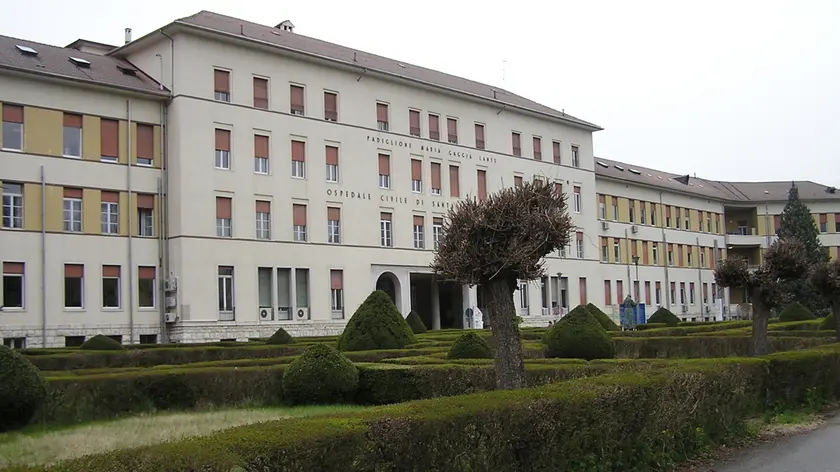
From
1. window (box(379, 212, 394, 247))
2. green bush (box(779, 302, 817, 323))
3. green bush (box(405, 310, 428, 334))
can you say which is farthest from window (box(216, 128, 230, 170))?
green bush (box(779, 302, 817, 323))

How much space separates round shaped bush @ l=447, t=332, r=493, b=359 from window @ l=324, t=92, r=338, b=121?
2614 centimetres

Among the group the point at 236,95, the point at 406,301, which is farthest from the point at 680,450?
the point at 406,301

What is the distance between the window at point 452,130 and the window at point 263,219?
43.0 feet

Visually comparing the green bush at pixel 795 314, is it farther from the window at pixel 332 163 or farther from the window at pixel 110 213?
the window at pixel 110 213

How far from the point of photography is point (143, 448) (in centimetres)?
556

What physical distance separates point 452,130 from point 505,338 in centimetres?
3821

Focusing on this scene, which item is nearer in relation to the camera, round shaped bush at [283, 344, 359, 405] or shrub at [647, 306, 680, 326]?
round shaped bush at [283, 344, 359, 405]

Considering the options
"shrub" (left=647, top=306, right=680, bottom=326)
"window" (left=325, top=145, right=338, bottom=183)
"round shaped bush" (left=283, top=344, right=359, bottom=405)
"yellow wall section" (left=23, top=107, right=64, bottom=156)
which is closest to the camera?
"round shaped bush" (left=283, top=344, right=359, bottom=405)

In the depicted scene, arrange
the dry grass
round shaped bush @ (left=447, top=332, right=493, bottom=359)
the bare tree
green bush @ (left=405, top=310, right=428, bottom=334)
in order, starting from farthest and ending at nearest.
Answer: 1. green bush @ (left=405, top=310, right=428, bottom=334)
2. the bare tree
3. round shaped bush @ (left=447, top=332, right=493, bottom=359)
4. the dry grass

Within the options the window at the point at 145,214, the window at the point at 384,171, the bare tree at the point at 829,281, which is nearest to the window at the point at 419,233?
the window at the point at 384,171

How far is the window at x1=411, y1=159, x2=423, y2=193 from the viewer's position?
150 feet

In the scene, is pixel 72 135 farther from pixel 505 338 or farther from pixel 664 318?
pixel 664 318

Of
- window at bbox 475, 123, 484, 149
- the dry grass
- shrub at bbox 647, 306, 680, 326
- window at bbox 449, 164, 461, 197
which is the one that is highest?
window at bbox 475, 123, 484, 149

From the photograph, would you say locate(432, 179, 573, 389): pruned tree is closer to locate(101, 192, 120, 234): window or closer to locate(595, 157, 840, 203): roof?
locate(101, 192, 120, 234): window
